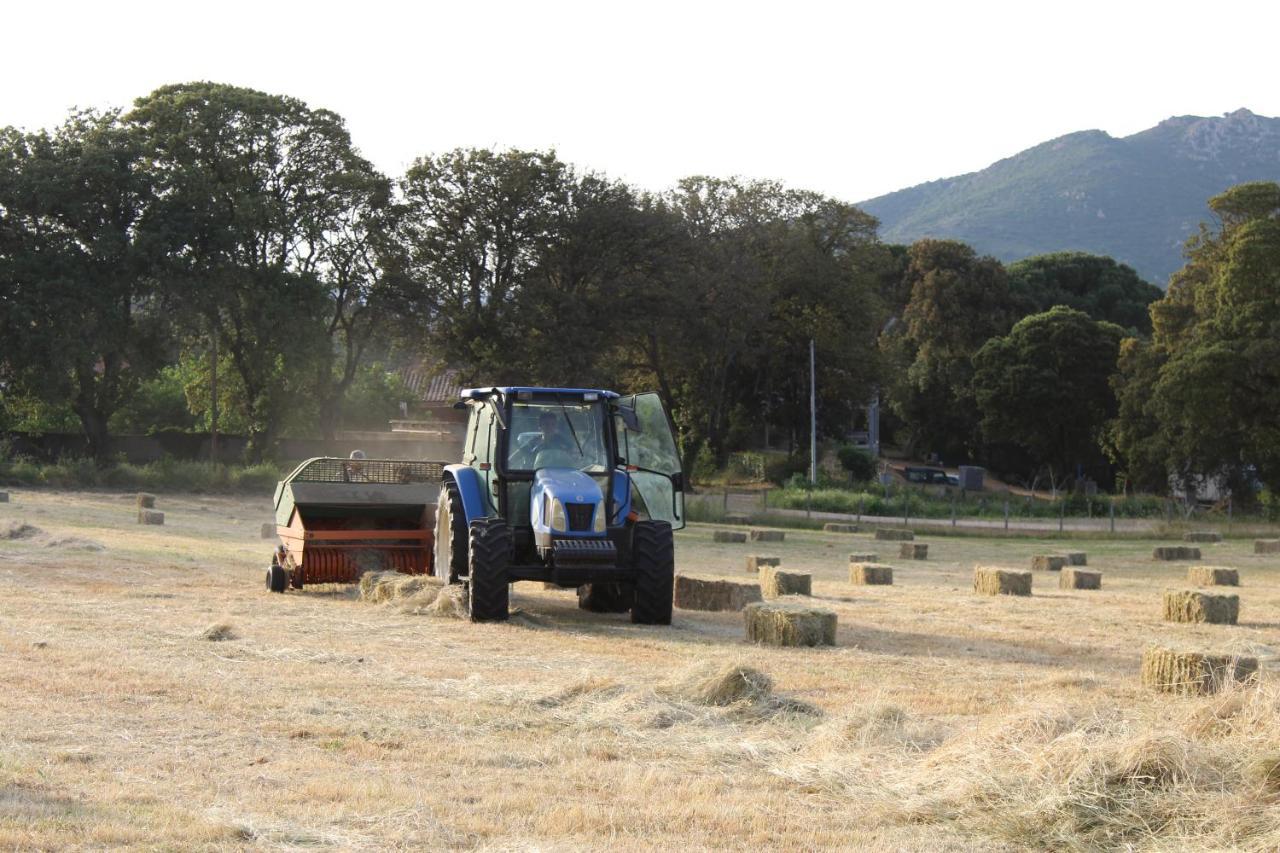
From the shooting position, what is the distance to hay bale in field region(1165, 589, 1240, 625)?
15.0 metres

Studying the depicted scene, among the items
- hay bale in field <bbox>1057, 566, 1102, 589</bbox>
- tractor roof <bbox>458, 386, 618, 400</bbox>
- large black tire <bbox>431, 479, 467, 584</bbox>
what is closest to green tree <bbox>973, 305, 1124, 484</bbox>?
hay bale in field <bbox>1057, 566, 1102, 589</bbox>

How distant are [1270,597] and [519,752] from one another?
14.6 meters

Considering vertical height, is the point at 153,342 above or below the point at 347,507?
above

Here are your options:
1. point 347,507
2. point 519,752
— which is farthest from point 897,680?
point 347,507

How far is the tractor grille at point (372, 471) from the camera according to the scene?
1703 cm

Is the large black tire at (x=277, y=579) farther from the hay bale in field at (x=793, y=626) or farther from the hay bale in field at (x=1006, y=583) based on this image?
the hay bale in field at (x=1006, y=583)

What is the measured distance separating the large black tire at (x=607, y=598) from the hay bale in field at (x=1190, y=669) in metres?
6.16

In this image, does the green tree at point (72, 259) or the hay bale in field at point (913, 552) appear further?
the green tree at point (72, 259)

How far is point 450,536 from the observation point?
14.2 meters

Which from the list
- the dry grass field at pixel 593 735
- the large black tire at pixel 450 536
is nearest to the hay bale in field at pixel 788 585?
the dry grass field at pixel 593 735

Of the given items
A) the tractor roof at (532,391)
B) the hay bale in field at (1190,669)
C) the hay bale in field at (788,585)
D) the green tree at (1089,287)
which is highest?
the green tree at (1089,287)

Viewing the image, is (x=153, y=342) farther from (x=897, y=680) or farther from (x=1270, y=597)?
(x=897, y=680)

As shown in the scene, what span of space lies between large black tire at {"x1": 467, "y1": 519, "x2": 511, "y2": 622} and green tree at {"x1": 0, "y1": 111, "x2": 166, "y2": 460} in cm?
3099

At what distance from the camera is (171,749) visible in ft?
23.6
